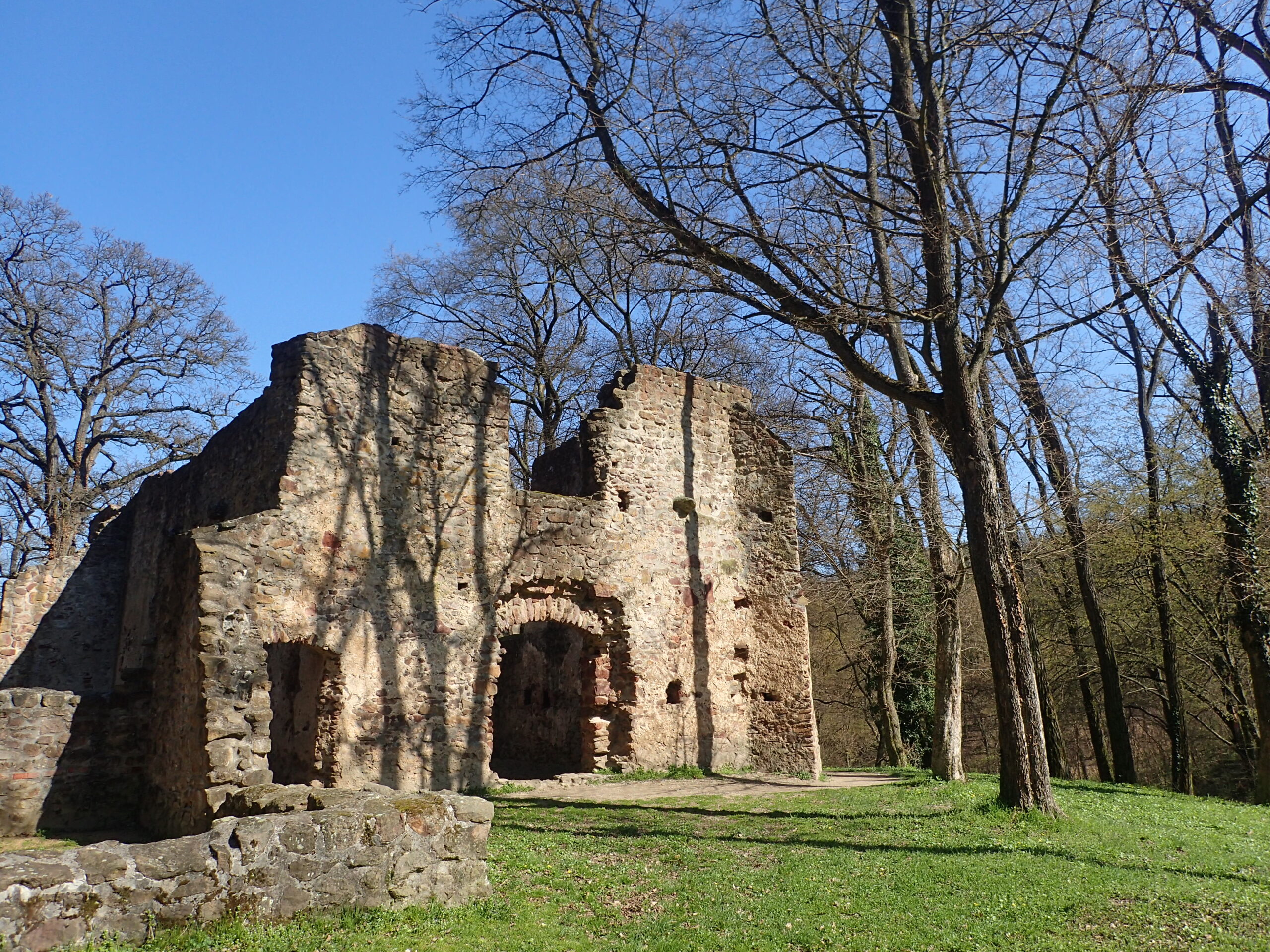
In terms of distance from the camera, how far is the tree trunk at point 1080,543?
1579 centimetres

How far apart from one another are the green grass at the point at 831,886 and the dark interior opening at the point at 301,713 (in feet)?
7.36

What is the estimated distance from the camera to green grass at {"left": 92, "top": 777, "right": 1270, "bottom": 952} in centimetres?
520

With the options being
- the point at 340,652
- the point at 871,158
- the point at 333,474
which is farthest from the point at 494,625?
the point at 871,158

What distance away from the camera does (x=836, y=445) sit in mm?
17453

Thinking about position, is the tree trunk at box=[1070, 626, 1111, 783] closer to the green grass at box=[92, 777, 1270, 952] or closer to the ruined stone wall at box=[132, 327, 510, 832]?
the green grass at box=[92, 777, 1270, 952]

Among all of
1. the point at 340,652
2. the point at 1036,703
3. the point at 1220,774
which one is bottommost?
the point at 1220,774

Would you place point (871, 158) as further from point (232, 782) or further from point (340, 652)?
point (232, 782)

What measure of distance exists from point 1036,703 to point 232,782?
25.4ft

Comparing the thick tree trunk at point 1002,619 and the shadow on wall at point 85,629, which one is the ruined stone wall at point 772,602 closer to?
the thick tree trunk at point 1002,619

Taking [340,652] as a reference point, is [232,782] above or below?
below

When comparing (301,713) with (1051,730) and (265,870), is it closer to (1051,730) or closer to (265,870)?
(265,870)

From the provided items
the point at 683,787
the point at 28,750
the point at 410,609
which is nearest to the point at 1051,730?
the point at 683,787

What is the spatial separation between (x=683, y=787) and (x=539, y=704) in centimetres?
421

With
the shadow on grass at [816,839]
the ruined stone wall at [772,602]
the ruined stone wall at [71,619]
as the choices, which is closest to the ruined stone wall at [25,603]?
the ruined stone wall at [71,619]
